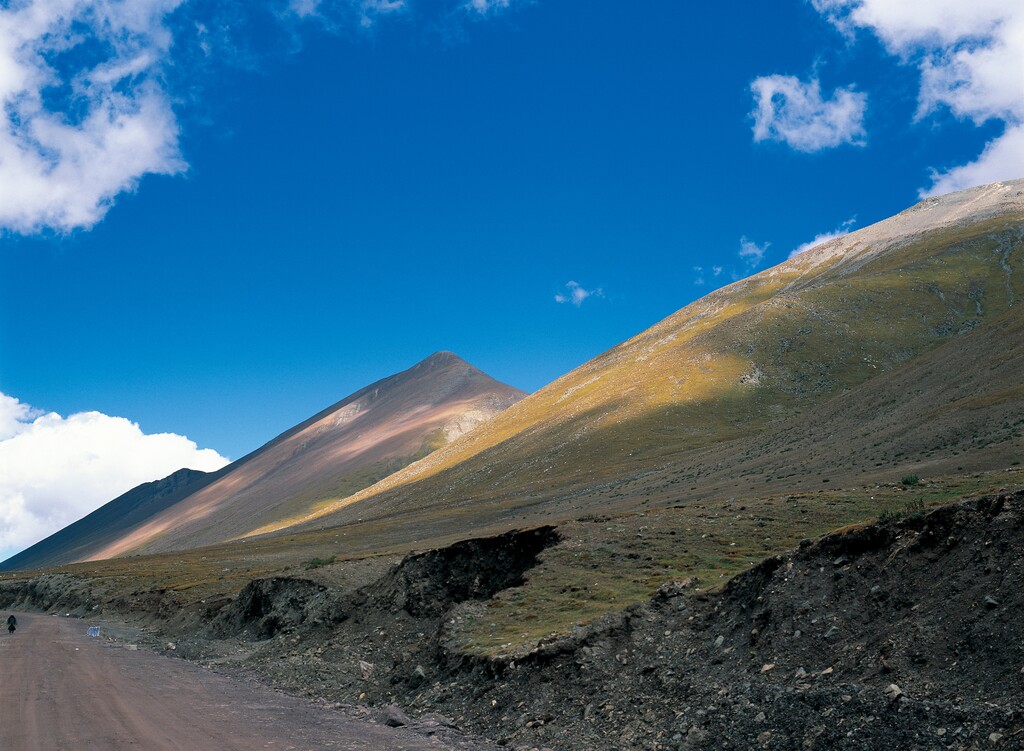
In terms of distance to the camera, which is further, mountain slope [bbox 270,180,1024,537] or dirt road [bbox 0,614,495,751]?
A: mountain slope [bbox 270,180,1024,537]

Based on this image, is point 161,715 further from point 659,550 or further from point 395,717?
point 659,550

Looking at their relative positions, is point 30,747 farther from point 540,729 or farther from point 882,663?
point 882,663

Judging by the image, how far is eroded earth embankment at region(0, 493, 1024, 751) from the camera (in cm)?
1212

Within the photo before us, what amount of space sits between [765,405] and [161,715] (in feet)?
413

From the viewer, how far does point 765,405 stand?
13338 centimetres

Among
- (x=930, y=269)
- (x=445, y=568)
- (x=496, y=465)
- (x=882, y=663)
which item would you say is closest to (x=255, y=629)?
(x=445, y=568)

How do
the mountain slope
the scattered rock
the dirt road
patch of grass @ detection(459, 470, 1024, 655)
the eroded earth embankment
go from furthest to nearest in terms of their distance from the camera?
the mountain slope, patch of grass @ detection(459, 470, 1024, 655), the scattered rock, the dirt road, the eroded earth embankment

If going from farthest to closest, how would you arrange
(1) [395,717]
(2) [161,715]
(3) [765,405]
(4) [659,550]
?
(3) [765,405]
(4) [659,550]
(2) [161,715]
(1) [395,717]

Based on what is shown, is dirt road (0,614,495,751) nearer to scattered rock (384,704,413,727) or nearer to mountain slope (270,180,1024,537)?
scattered rock (384,704,413,727)

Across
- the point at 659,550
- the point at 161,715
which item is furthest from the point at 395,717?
the point at 659,550

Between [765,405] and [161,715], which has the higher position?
[161,715]

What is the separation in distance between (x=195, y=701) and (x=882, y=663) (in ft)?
68.0

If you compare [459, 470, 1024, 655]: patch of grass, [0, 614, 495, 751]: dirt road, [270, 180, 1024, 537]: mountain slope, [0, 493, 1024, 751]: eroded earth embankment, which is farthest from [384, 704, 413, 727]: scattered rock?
[270, 180, 1024, 537]: mountain slope

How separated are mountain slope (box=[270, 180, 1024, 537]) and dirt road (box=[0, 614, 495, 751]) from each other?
39.6 meters
